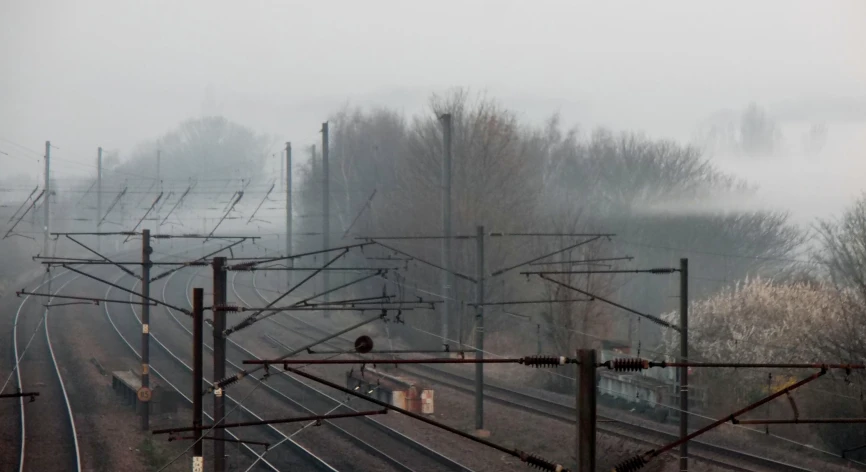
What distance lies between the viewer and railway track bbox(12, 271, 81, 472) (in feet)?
48.6

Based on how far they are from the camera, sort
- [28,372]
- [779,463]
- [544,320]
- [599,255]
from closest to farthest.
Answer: [779,463] < [28,372] < [544,320] < [599,255]

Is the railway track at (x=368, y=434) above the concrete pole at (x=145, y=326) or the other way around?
the other way around

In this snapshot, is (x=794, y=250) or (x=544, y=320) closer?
(x=544, y=320)

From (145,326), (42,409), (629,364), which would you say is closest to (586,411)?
(629,364)

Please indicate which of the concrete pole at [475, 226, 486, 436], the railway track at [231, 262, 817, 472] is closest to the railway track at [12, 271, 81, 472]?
the railway track at [231, 262, 817, 472]

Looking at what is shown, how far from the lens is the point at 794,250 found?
2936 centimetres

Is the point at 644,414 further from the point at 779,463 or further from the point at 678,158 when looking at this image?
the point at 678,158

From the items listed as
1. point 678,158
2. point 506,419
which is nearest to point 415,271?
point 506,419

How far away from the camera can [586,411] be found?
472 cm

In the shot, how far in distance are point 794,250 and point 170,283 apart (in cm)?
2689

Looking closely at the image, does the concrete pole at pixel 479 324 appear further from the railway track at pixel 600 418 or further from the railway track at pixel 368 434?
the railway track at pixel 600 418

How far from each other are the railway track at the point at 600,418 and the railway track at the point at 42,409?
5.76 m

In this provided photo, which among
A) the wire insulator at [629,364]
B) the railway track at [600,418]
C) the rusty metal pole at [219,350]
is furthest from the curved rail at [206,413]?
the wire insulator at [629,364]

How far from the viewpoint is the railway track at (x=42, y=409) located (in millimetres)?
14820
